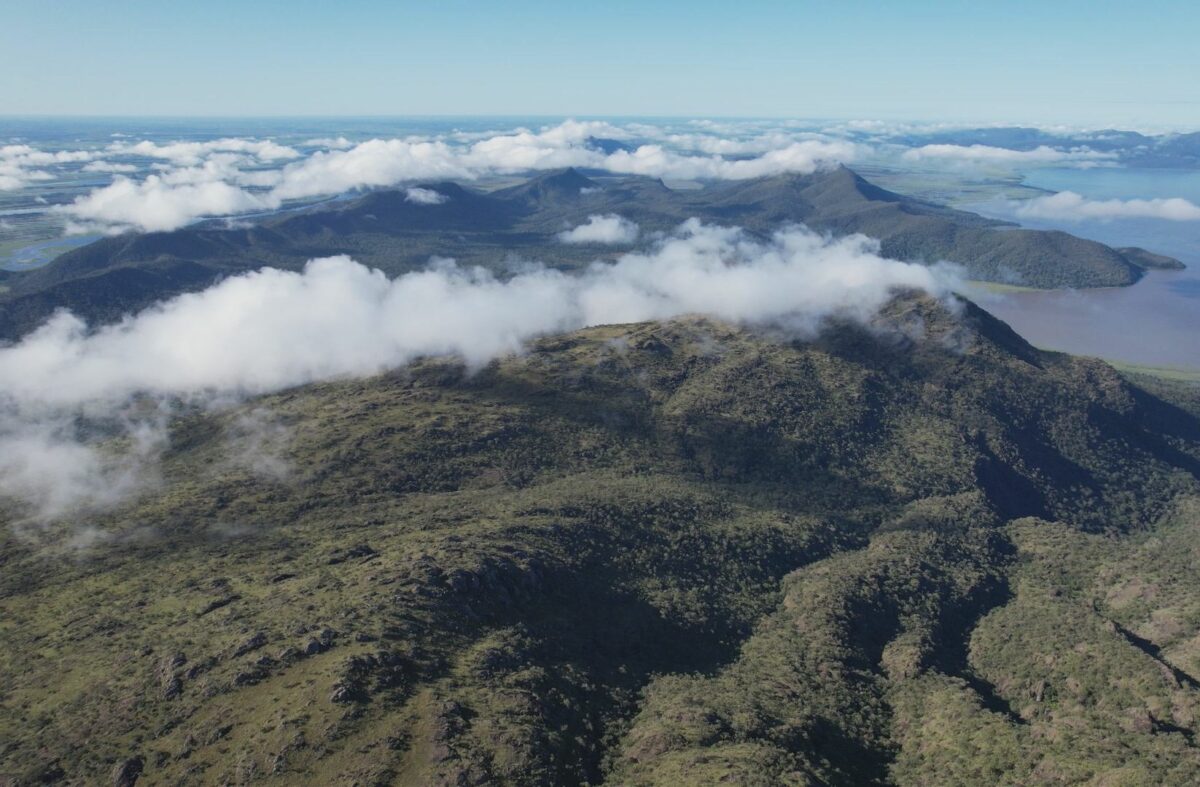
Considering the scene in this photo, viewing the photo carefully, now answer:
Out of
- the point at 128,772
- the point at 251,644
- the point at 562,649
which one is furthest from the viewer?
the point at 562,649

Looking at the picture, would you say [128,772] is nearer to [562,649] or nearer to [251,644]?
[251,644]

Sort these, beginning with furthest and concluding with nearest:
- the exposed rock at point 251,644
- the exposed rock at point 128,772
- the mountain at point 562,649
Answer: the exposed rock at point 251,644 → the mountain at point 562,649 → the exposed rock at point 128,772

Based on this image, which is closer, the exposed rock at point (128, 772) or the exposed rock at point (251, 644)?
the exposed rock at point (128, 772)

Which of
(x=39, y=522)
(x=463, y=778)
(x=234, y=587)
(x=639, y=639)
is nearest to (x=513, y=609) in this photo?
(x=639, y=639)

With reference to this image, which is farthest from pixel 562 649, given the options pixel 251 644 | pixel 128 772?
pixel 128 772

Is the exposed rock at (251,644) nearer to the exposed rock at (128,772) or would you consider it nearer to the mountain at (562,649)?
the mountain at (562,649)

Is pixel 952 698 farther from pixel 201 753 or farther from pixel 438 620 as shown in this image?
pixel 201 753

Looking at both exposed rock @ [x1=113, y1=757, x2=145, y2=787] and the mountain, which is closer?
exposed rock @ [x1=113, y1=757, x2=145, y2=787]

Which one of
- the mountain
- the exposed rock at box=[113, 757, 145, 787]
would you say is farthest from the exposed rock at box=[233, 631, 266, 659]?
the exposed rock at box=[113, 757, 145, 787]

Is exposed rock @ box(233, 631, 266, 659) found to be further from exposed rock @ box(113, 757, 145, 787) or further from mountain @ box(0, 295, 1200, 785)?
exposed rock @ box(113, 757, 145, 787)

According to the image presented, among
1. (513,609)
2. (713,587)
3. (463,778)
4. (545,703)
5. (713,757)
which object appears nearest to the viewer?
(463,778)

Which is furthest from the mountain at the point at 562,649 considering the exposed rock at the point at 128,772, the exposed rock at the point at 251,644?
the exposed rock at the point at 251,644
